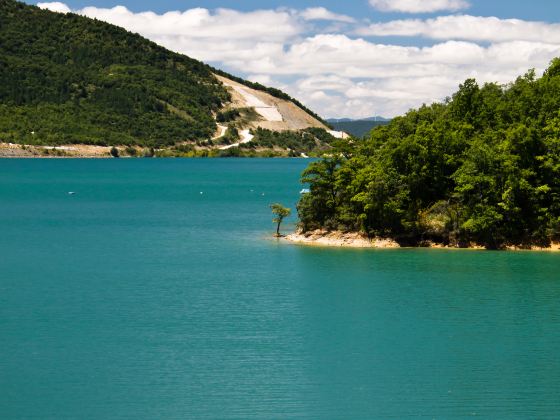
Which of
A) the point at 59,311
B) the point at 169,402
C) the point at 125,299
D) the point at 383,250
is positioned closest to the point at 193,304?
the point at 125,299

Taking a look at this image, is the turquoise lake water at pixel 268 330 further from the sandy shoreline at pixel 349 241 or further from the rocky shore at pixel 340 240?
the rocky shore at pixel 340 240

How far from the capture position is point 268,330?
3784 cm

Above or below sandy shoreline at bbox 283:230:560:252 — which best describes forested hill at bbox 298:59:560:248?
above

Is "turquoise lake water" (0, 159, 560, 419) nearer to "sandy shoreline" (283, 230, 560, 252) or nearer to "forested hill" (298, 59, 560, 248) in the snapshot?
"sandy shoreline" (283, 230, 560, 252)

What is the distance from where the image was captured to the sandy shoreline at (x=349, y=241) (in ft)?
199

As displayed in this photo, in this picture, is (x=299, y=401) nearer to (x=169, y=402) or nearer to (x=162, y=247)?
(x=169, y=402)

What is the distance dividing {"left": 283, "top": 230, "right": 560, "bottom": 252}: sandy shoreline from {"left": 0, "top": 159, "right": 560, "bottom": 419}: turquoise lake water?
73.7 inches

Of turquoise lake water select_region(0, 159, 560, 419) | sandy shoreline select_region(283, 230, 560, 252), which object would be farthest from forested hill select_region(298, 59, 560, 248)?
turquoise lake water select_region(0, 159, 560, 419)

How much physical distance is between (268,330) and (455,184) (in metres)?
30.4

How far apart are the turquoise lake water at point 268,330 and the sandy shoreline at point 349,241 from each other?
1.87 m

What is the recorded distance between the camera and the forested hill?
6044cm

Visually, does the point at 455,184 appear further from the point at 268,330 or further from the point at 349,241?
the point at 268,330

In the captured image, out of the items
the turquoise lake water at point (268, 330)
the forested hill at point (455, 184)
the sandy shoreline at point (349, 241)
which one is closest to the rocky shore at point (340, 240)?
the sandy shoreline at point (349, 241)

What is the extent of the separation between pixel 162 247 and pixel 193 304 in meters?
23.1
